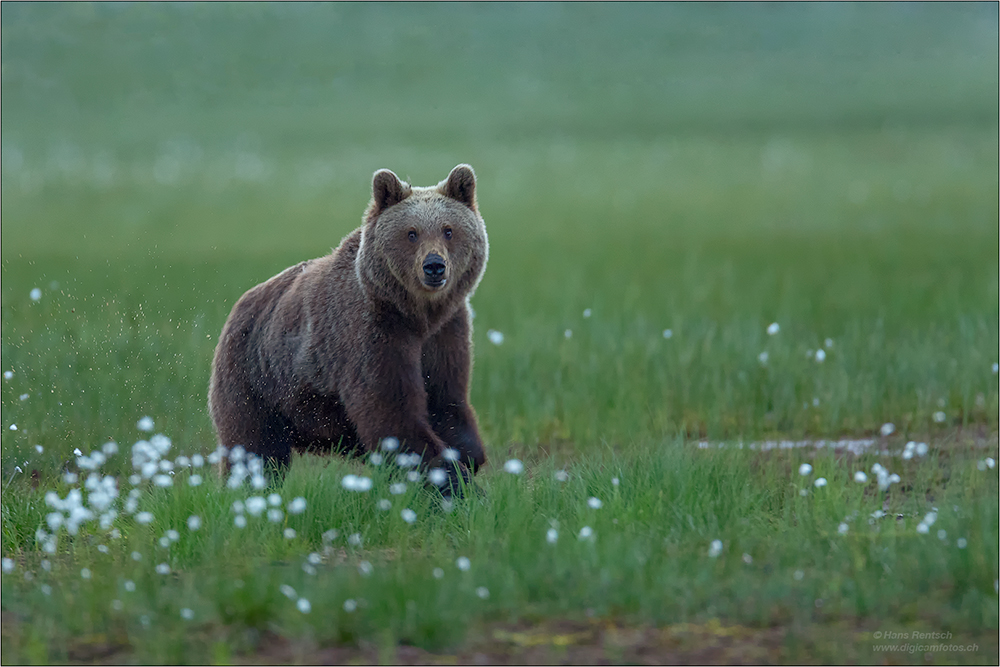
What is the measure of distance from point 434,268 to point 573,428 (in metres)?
2.75

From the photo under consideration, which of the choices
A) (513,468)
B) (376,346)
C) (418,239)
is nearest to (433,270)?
(418,239)

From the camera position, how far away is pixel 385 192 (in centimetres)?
605

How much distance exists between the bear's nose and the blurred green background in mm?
2270

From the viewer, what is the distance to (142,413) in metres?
7.64

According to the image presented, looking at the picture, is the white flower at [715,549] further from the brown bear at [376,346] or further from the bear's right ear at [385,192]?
the bear's right ear at [385,192]

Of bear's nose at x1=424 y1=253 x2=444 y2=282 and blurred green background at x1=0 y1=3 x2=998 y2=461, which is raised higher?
blurred green background at x1=0 y1=3 x2=998 y2=461

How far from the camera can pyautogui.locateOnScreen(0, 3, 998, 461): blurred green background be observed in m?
8.58

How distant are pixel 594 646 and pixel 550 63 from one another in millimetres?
44737

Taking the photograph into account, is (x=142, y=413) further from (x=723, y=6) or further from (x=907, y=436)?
(x=723, y=6)

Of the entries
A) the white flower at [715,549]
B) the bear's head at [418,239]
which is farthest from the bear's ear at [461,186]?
the white flower at [715,549]

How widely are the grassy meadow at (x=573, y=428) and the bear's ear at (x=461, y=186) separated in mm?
1502

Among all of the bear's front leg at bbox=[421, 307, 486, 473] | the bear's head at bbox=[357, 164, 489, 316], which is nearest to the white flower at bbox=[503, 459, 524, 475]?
the bear's front leg at bbox=[421, 307, 486, 473]

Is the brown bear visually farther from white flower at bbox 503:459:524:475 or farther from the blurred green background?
the blurred green background

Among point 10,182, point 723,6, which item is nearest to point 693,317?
point 10,182
